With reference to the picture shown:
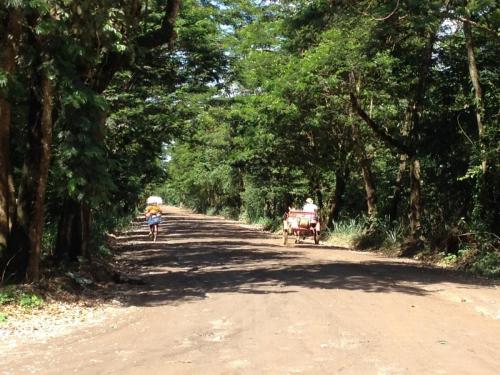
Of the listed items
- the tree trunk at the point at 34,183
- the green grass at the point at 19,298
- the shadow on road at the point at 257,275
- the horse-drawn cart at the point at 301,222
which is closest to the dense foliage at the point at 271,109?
the tree trunk at the point at 34,183

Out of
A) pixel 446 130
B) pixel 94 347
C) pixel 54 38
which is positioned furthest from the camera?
pixel 446 130

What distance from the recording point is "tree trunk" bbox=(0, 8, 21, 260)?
375 inches

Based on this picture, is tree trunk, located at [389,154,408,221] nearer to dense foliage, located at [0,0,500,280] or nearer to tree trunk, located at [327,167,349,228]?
dense foliage, located at [0,0,500,280]

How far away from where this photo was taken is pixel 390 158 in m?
28.9

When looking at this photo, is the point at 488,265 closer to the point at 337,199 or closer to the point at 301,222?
the point at 301,222

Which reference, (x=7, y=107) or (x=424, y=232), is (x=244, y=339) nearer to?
(x=7, y=107)

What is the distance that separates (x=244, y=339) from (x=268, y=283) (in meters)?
5.07

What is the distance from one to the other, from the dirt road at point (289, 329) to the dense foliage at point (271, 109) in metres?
2.56

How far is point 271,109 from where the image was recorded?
24.2 m

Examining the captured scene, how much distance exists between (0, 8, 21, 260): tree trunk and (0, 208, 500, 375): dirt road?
258cm

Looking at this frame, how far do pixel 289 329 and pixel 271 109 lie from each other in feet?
55.2

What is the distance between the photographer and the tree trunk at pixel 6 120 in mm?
9516

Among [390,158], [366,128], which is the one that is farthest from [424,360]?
[390,158]

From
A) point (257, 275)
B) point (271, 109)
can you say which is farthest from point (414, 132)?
point (257, 275)
